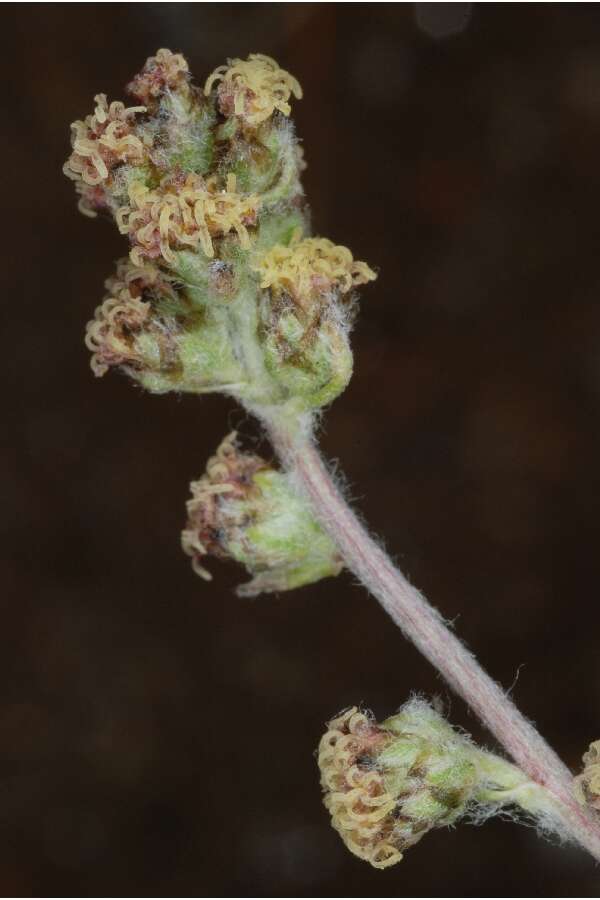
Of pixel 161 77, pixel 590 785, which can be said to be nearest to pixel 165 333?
pixel 161 77

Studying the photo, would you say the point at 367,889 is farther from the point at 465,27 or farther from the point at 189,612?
the point at 465,27

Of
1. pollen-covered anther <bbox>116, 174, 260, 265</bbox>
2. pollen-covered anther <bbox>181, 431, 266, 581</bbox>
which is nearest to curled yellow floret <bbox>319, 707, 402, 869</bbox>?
pollen-covered anther <bbox>181, 431, 266, 581</bbox>

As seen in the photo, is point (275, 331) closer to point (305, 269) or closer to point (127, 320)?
point (305, 269)

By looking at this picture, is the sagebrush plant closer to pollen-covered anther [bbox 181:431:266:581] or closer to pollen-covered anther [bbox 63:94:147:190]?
pollen-covered anther [bbox 63:94:147:190]

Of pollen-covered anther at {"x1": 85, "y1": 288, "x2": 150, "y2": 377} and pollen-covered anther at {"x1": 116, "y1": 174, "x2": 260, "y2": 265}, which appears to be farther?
pollen-covered anther at {"x1": 85, "y1": 288, "x2": 150, "y2": 377}

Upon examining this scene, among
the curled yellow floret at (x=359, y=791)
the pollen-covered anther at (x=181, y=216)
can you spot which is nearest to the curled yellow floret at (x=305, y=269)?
the pollen-covered anther at (x=181, y=216)

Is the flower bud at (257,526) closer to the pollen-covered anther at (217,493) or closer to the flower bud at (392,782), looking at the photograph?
the pollen-covered anther at (217,493)
